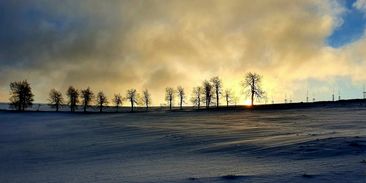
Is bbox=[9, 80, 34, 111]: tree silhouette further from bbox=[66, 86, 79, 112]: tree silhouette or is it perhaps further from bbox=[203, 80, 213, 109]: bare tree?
bbox=[203, 80, 213, 109]: bare tree

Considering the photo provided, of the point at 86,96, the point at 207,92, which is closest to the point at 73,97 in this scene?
the point at 86,96

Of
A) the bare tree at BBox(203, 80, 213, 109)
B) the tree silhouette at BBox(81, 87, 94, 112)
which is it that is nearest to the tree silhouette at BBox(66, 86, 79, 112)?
the tree silhouette at BBox(81, 87, 94, 112)

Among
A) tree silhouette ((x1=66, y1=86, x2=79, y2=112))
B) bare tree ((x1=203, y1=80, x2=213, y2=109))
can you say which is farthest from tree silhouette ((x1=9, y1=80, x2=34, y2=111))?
bare tree ((x1=203, y1=80, x2=213, y2=109))

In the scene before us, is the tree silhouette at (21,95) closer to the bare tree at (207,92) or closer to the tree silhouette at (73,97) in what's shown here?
the tree silhouette at (73,97)

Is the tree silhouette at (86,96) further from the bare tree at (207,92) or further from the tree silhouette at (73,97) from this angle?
the bare tree at (207,92)

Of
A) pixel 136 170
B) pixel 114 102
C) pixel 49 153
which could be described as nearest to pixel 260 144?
pixel 136 170

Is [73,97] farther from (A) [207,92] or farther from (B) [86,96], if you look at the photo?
(A) [207,92]

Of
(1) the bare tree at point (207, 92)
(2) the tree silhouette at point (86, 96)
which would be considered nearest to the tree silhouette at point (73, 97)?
(2) the tree silhouette at point (86, 96)

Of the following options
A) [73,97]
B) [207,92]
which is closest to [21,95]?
[73,97]

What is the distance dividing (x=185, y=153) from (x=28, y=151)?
1077 cm

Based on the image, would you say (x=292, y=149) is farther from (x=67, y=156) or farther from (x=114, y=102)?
(x=114, y=102)

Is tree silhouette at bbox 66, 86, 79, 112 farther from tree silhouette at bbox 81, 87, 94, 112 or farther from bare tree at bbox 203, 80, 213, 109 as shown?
bare tree at bbox 203, 80, 213, 109

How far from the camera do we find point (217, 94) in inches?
4663

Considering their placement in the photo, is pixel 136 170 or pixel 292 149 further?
pixel 292 149
